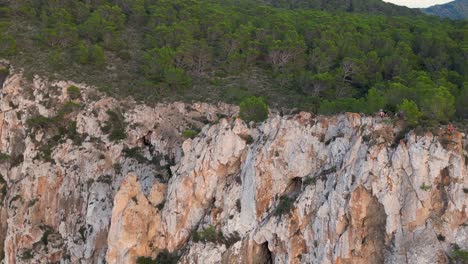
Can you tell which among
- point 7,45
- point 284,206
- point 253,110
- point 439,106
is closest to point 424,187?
point 439,106

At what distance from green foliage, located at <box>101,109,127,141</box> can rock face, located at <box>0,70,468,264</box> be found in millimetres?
121

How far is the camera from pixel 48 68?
158ft

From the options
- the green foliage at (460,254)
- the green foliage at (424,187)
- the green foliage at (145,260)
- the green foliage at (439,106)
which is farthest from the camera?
the green foliage at (145,260)

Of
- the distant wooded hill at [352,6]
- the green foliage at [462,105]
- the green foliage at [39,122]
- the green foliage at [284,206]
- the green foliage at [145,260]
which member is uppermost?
the distant wooded hill at [352,6]

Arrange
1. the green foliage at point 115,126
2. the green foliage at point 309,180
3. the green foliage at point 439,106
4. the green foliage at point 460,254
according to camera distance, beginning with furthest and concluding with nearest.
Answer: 1. the green foliage at point 115,126
2. the green foliage at point 439,106
3. the green foliage at point 309,180
4. the green foliage at point 460,254

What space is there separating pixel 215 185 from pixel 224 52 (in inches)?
1126

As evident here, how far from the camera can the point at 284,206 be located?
92.5ft

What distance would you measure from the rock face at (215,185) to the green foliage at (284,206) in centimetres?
9

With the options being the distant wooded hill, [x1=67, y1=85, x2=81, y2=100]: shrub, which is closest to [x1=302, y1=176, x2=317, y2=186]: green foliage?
[x1=67, y1=85, x2=81, y2=100]: shrub

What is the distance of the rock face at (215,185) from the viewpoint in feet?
81.3

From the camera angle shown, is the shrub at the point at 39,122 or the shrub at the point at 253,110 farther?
the shrub at the point at 39,122

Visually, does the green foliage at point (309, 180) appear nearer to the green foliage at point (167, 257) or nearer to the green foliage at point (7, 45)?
the green foliage at point (167, 257)

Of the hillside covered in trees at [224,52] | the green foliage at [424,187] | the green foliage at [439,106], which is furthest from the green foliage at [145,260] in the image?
the green foliage at [439,106]

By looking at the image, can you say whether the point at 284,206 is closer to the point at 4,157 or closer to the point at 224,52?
the point at 4,157
